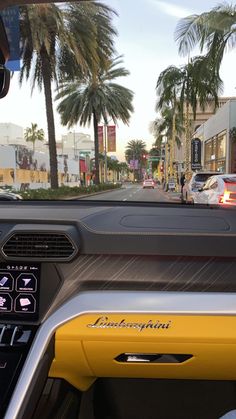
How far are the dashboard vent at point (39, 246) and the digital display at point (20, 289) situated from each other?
0.17ft

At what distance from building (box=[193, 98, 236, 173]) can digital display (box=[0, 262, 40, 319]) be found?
1216 inches

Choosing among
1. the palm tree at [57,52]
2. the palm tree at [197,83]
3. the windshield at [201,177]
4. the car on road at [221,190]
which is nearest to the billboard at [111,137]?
the palm tree at [197,83]

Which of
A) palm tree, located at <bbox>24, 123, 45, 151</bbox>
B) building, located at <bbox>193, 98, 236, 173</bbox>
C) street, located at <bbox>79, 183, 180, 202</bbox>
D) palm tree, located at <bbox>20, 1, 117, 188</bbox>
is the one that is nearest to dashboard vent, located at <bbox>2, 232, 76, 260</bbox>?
street, located at <bbox>79, 183, 180, 202</bbox>

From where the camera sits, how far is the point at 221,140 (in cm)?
3959

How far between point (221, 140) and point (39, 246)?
38679 mm

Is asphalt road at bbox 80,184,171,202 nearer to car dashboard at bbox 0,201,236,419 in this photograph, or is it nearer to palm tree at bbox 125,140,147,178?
car dashboard at bbox 0,201,236,419

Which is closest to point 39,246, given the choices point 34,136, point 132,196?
point 132,196

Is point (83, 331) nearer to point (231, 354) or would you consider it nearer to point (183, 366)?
point (183, 366)

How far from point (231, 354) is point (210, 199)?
11181mm

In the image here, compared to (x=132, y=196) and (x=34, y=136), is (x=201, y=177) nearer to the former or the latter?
(x=132, y=196)

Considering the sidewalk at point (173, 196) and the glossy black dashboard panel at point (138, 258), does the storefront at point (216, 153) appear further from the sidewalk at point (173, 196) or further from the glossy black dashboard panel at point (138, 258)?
the glossy black dashboard panel at point (138, 258)

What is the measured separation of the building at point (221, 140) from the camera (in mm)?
34469

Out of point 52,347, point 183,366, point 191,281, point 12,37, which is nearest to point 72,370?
point 52,347

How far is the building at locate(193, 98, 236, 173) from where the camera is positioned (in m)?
34.5
